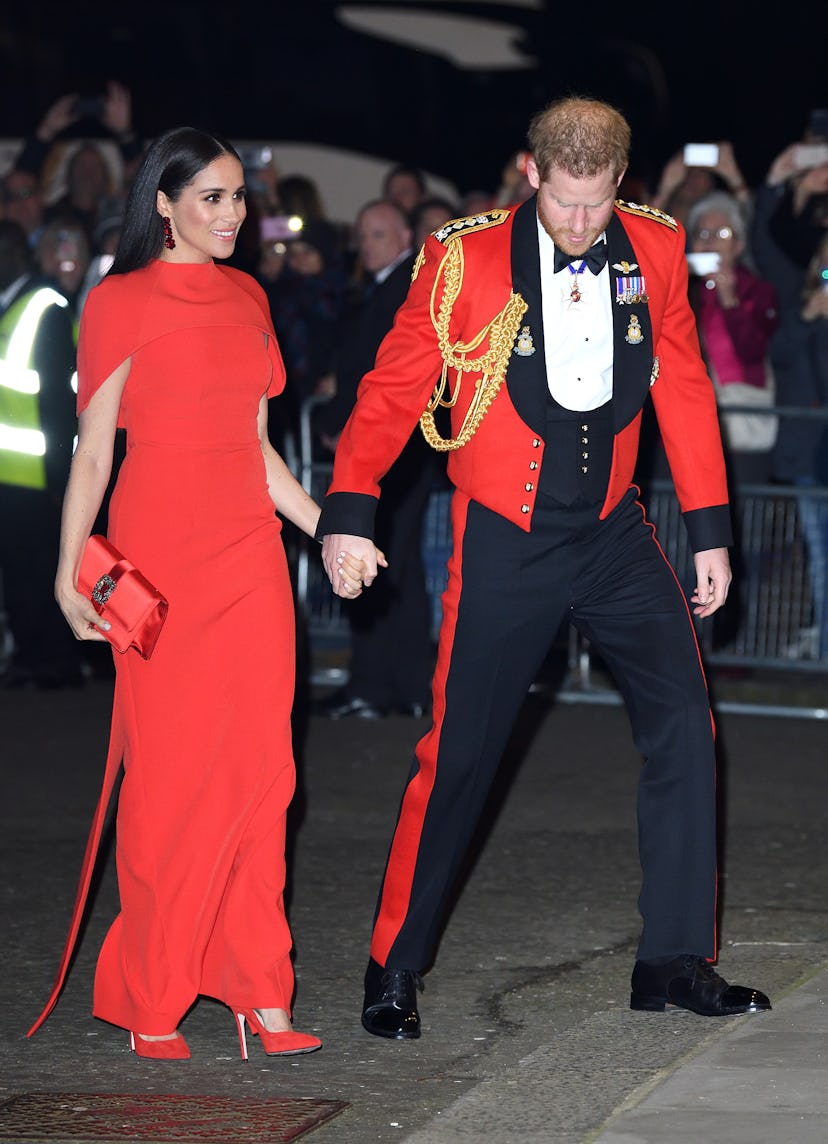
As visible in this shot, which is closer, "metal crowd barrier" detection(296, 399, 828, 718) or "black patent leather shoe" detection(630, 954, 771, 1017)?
"black patent leather shoe" detection(630, 954, 771, 1017)

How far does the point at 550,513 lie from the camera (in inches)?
190

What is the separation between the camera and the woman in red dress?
4.80 meters

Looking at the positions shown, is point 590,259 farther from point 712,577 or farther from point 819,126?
point 819,126

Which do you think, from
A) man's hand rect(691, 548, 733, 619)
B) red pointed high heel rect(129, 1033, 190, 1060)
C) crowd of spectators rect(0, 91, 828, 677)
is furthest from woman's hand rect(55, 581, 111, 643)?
crowd of spectators rect(0, 91, 828, 677)

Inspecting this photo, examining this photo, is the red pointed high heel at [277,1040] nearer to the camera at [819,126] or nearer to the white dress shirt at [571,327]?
the white dress shirt at [571,327]

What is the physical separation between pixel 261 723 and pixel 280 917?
438mm

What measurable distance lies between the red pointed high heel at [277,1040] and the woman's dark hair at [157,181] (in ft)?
5.57

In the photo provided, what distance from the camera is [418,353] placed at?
4750 mm

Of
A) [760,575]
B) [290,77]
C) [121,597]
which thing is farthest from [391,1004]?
[290,77]

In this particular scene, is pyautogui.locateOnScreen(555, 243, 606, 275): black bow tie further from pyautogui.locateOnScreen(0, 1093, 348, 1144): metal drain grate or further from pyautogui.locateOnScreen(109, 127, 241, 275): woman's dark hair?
pyautogui.locateOnScreen(0, 1093, 348, 1144): metal drain grate

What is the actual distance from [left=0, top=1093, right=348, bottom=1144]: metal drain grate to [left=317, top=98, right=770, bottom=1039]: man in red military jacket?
62cm

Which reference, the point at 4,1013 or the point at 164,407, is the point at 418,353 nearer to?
the point at 164,407

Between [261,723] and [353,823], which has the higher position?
[261,723]

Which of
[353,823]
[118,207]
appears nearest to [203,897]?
[353,823]
